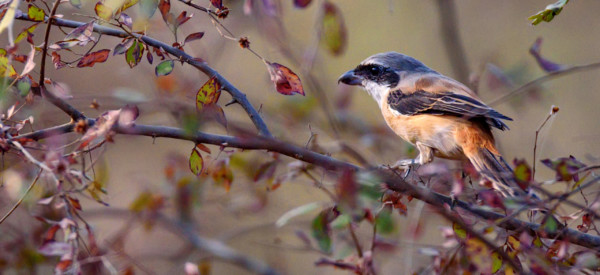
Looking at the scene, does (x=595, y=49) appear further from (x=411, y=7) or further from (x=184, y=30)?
(x=184, y=30)

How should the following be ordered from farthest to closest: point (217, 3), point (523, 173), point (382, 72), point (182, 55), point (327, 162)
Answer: point (382, 72) → point (182, 55) → point (217, 3) → point (327, 162) → point (523, 173)

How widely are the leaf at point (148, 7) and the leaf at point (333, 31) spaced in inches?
23.5

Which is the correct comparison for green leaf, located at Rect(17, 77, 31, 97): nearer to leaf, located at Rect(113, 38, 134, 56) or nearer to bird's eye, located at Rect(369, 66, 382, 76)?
leaf, located at Rect(113, 38, 134, 56)

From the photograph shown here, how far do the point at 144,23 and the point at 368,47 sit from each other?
6.87m

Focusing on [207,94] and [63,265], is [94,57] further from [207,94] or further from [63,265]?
[63,265]

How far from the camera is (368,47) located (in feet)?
29.3

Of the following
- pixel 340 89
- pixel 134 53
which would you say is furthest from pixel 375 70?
pixel 134 53

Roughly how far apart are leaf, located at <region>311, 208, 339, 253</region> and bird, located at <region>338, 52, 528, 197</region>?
1083 mm

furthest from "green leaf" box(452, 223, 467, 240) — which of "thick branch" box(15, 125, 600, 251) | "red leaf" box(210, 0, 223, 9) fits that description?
"red leaf" box(210, 0, 223, 9)

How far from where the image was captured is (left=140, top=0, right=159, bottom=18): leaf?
212cm

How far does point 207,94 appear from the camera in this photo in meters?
2.33

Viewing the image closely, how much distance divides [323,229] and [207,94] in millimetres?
689

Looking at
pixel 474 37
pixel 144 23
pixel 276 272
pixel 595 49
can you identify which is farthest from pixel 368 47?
pixel 144 23

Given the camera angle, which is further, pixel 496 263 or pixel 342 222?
pixel 342 222
